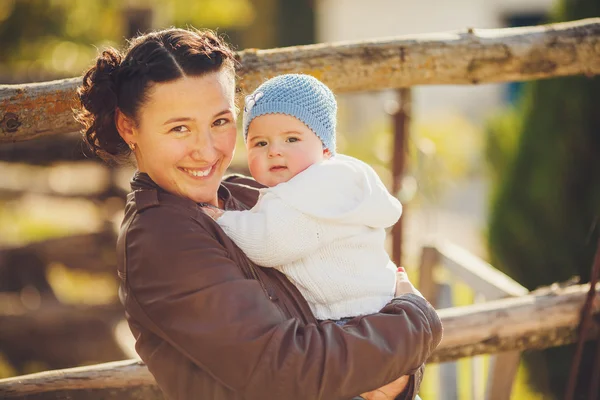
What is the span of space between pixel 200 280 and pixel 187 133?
38 cm

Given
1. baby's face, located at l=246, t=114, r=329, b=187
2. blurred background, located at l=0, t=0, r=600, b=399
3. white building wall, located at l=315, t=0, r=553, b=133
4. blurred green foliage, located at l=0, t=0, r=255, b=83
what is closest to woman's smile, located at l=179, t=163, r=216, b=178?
baby's face, located at l=246, t=114, r=329, b=187

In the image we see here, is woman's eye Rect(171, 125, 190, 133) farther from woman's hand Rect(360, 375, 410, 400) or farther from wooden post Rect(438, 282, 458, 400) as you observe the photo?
wooden post Rect(438, 282, 458, 400)

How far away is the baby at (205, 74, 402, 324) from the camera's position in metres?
1.65

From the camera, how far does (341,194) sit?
173 centimetres

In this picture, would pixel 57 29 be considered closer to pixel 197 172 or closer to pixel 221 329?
pixel 197 172

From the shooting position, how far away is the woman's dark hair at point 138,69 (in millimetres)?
1572

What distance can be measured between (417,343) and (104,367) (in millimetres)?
1059

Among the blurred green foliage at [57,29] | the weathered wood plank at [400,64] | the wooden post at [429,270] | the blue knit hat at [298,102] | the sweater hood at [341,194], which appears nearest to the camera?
the sweater hood at [341,194]

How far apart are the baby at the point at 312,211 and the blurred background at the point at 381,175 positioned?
810 mm

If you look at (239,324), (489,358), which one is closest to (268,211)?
(239,324)

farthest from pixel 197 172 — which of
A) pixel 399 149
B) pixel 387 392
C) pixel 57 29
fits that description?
pixel 57 29

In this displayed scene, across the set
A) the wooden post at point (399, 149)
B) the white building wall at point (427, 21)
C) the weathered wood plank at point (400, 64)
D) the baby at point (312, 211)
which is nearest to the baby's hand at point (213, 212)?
the baby at point (312, 211)

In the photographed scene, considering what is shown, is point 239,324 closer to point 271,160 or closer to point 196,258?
point 196,258

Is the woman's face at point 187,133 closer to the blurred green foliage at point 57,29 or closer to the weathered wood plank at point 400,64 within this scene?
the weathered wood plank at point 400,64
